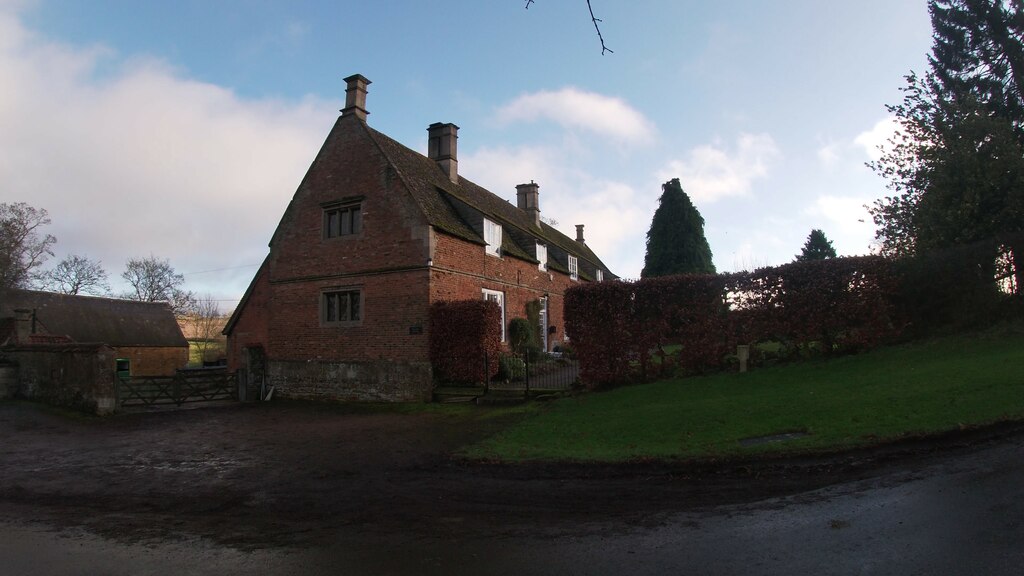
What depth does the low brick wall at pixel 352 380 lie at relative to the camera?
18172 millimetres

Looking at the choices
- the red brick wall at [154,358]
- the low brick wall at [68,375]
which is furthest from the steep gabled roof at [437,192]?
the red brick wall at [154,358]

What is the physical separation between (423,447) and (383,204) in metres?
11.3

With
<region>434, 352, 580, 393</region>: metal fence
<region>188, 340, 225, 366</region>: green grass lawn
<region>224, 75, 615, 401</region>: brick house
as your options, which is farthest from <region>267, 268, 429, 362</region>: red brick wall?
<region>188, 340, 225, 366</region>: green grass lawn

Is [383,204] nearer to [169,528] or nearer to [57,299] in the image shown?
[169,528]

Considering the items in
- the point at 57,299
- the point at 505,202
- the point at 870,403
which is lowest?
the point at 870,403

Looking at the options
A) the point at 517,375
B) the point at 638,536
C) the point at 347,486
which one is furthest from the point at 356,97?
the point at 638,536

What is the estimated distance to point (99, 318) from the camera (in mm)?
40719

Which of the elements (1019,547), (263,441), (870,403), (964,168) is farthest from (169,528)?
(964,168)

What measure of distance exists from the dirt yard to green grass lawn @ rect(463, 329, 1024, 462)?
1.74 feet

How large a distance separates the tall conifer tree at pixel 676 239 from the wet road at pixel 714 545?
36844 millimetres

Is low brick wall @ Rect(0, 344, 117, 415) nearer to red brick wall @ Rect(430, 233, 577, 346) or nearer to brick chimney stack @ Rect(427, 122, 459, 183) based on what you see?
red brick wall @ Rect(430, 233, 577, 346)

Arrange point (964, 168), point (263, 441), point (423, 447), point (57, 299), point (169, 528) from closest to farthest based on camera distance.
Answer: point (169, 528) → point (423, 447) → point (263, 441) → point (964, 168) → point (57, 299)

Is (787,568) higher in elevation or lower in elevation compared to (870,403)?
lower

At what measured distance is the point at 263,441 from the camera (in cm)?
1232
